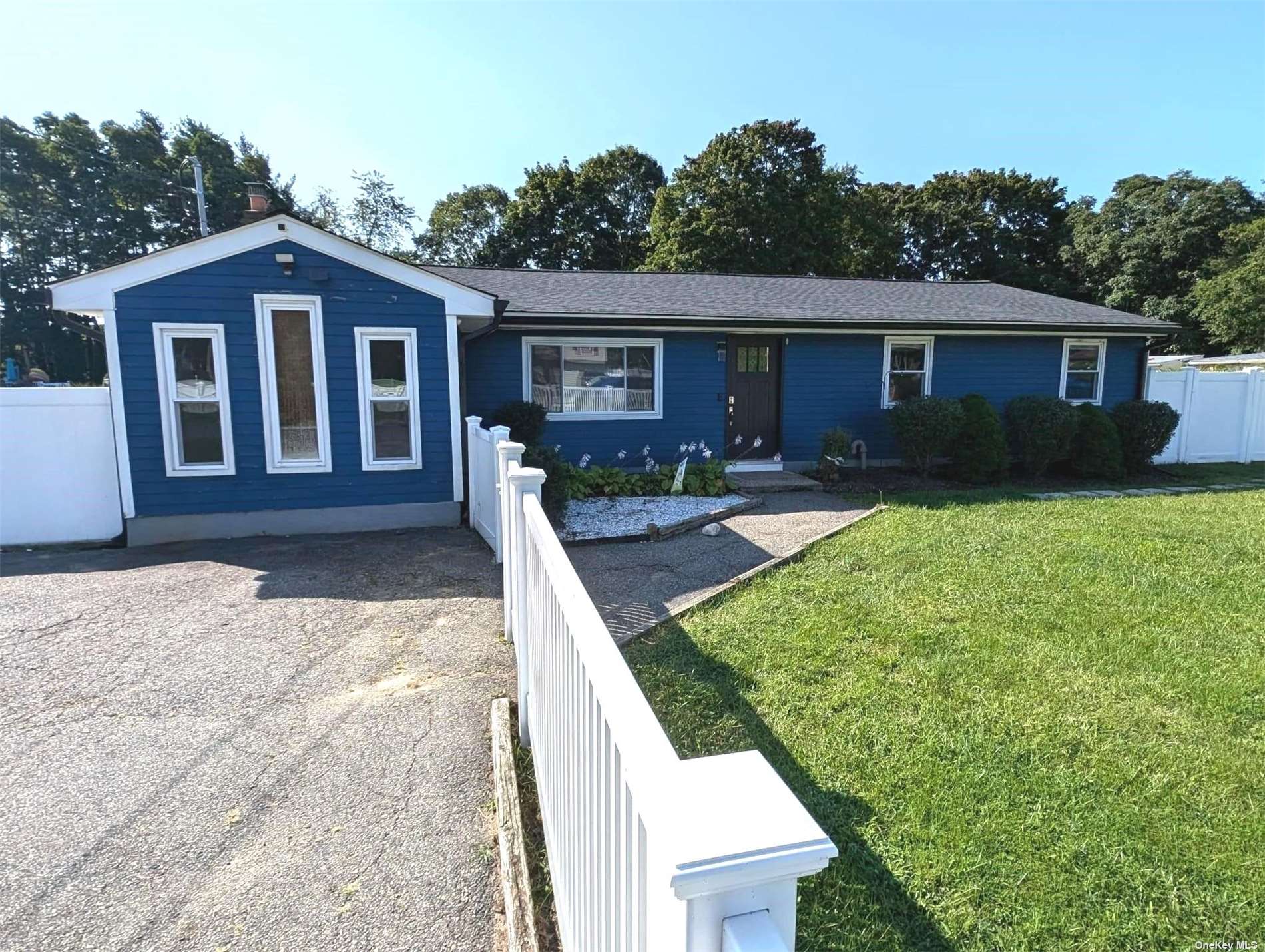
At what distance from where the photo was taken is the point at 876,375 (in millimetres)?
11391

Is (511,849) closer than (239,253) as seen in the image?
Yes

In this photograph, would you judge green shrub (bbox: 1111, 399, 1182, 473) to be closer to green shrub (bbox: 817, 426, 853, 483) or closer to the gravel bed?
green shrub (bbox: 817, 426, 853, 483)

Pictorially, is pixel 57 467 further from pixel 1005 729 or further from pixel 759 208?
pixel 759 208

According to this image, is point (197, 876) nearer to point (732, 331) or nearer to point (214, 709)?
point (214, 709)

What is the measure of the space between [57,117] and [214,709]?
147 ft

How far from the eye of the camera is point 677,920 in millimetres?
774

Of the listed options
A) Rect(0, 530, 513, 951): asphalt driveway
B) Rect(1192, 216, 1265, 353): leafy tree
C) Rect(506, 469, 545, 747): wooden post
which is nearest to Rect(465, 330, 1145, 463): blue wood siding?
Rect(0, 530, 513, 951): asphalt driveway

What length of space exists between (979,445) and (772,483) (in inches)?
132

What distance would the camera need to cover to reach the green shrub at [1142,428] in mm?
10914

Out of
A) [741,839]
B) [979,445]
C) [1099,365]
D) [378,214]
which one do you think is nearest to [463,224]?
[378,214]

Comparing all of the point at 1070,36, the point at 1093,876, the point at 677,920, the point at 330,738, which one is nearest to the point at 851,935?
the point at 1093,876

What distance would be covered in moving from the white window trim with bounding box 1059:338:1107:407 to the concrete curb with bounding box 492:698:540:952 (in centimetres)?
1248

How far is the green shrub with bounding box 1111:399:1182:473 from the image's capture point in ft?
35.8

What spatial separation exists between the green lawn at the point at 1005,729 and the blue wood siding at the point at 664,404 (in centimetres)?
488
